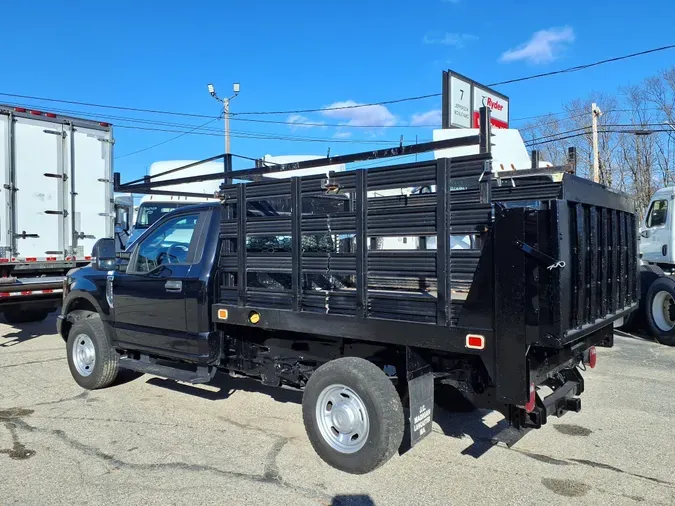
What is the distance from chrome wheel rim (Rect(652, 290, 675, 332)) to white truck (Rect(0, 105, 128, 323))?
963cm

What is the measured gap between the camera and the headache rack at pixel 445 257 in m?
3.37

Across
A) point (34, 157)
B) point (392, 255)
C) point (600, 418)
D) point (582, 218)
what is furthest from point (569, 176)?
point (34, 157)

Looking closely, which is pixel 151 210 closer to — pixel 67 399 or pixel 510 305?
pixel 67 399

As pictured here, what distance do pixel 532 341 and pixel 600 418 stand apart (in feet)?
8.65

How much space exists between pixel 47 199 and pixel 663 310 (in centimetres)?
1051

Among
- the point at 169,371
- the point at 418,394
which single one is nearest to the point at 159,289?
the point at 169,371

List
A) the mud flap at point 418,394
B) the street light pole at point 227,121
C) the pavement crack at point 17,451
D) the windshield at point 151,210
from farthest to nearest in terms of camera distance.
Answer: the street light pole at point 227,121
the windshield at point 151,210
the pavement crack at point 17,451
the mud flap at point 418,394

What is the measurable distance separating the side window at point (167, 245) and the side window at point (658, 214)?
30.4 ft

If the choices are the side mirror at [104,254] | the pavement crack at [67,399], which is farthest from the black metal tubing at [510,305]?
the pavement crack at [67,399]

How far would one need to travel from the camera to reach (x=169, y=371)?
5566 millimetres

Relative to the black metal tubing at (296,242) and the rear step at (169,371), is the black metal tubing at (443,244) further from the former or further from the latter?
the rear step at (169,371)

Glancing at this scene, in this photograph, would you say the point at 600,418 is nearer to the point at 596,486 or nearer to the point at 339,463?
the point at 596,486

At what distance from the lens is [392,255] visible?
3891 millimetres

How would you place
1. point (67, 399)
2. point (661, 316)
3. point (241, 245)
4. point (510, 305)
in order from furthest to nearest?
point (661, 316)
point (67, 399)
point (241, 245)
point (510, 305)
